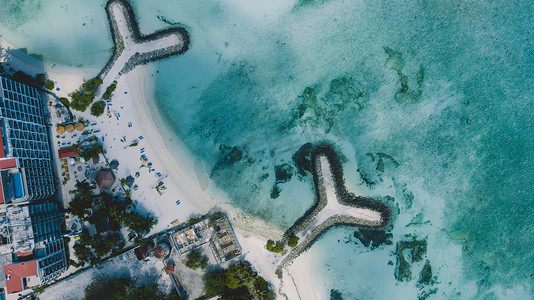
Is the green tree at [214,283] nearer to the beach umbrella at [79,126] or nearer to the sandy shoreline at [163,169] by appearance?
the sandy shoreline at [163,169]

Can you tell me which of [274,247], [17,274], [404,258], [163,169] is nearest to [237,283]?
[274,247]

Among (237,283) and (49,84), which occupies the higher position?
(49,84)

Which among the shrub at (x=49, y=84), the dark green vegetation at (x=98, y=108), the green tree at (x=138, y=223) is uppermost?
the shrub at (x=49, y=84)

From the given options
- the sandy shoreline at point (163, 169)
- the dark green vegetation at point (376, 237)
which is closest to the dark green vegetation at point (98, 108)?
the sandy shoreline at point (163, 169)

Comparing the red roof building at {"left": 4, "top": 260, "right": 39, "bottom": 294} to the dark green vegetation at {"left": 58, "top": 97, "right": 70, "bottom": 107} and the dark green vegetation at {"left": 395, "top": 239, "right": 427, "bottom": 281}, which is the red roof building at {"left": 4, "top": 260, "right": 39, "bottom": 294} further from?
the dark green vegetation at {"left": 395, "top": 239, "right": 427, "bottom": 281}

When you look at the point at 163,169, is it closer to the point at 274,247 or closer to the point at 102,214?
the point at 102,214

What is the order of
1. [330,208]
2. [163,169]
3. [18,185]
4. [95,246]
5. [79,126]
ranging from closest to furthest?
[18,185] → [95,246] → [79,126] → [330,208] → [163,169]
